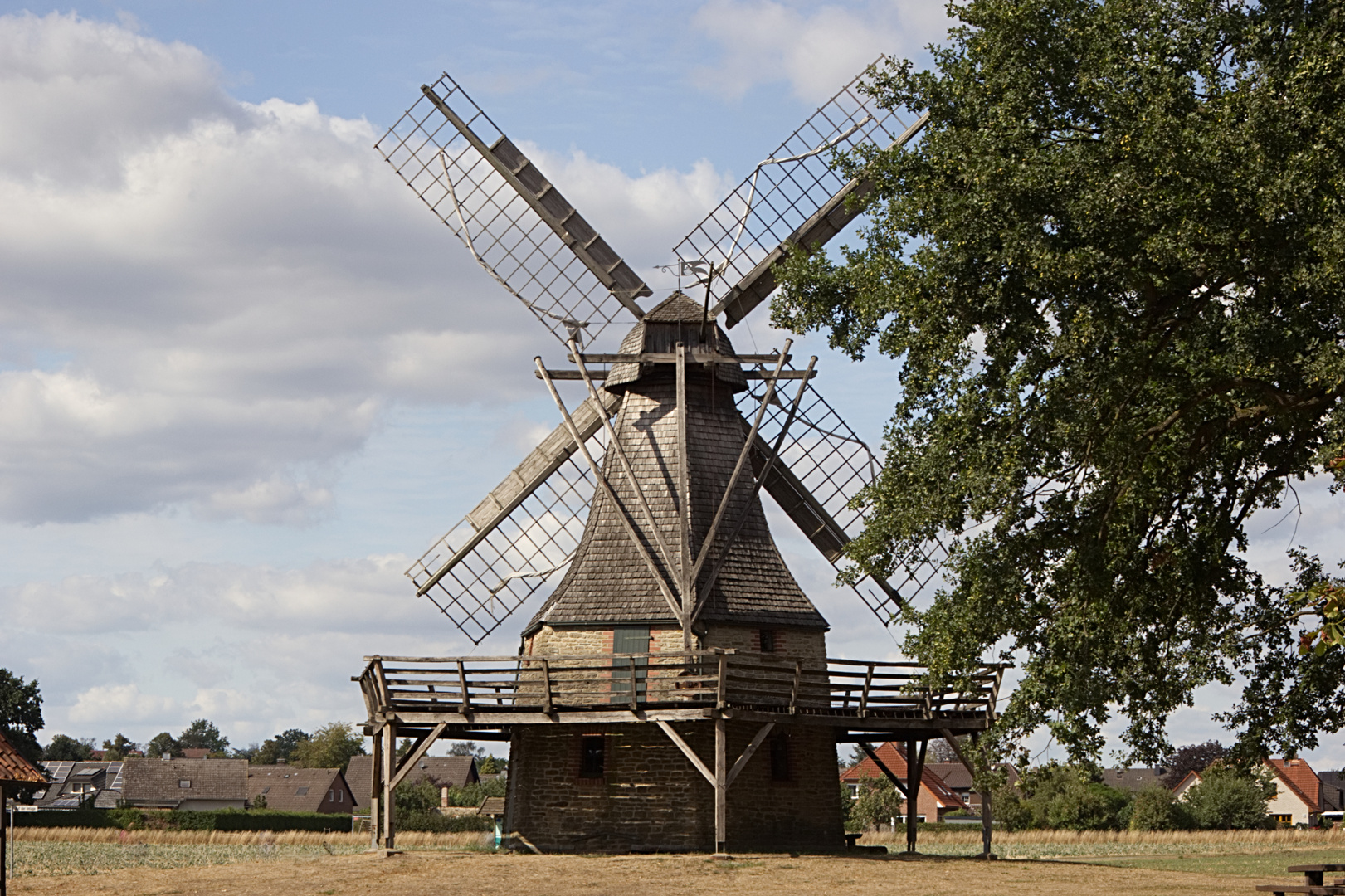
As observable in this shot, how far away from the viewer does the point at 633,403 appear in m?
26.8

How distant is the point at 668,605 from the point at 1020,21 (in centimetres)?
1195

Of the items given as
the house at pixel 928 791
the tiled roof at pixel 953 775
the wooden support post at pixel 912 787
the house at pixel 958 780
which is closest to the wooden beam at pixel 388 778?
the wooden support post at pixel 912 787

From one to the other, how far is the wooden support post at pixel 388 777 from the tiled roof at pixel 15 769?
746 cm

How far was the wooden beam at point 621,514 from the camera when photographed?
960 inches

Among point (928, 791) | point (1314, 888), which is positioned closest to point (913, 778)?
point (1314, 888)

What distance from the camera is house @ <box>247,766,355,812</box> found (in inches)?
3000

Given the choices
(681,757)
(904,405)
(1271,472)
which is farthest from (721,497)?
(1271,472)

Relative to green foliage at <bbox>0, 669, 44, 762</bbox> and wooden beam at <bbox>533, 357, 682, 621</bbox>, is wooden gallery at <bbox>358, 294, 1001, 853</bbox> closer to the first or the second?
wooden beam at <bbox>533, 357, 682, 621</bbox>

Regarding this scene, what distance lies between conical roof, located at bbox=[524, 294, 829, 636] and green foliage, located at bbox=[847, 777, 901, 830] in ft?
105

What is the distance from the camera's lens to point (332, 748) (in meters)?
95.6

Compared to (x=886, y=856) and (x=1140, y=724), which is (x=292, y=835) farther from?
(x=1140, y=724)

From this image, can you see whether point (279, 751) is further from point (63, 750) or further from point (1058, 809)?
point (1058, 809)

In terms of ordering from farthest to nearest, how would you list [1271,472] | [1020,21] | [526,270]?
[526,270] < [1271,472] < [1020,21]

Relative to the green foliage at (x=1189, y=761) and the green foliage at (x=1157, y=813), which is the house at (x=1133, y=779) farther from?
the green foliage at (x=1157, y=813)
